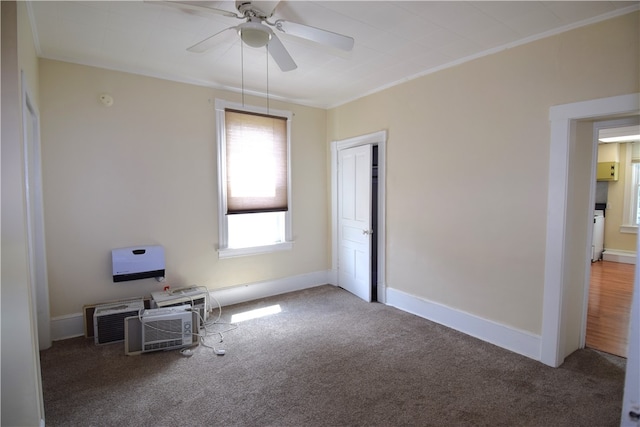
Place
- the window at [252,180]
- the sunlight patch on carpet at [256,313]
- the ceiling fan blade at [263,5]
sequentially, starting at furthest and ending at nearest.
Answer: the window at [252,180], the sunlight patch on carpet at [256,313], the ceiling fan blade at [263,5]

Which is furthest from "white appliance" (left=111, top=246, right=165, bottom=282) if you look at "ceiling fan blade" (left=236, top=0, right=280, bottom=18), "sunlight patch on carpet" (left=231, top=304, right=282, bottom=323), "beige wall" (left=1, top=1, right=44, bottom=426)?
"ceiling fan blade" (left=236, top=0, right=280, bottom=18)

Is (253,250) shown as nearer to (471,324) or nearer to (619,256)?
(471,324)

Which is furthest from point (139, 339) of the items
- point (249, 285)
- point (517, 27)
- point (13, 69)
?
point (517, 27)

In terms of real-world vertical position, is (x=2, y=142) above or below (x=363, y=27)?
below

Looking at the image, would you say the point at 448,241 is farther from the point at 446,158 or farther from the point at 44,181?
the point at 44,181

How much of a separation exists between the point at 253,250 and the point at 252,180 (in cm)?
90

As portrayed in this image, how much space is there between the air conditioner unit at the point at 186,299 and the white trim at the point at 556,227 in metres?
3.05

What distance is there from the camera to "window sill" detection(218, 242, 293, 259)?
4.02m

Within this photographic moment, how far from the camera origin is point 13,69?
1.73 metres

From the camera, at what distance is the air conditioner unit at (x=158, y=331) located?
9.41 feet

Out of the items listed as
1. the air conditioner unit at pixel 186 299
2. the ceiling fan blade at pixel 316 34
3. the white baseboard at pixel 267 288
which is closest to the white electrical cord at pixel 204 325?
the air conditioner unit at pixel 186 299

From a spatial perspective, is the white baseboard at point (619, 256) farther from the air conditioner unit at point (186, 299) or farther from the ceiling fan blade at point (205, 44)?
the ceiling fan blade at point (205, 44)

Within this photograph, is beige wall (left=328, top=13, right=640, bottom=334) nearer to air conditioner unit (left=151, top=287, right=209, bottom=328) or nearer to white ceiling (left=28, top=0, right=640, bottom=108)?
white ceiling (left=28, top=0, right=640, bottom=108)

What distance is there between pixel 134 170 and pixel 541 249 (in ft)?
12.8
